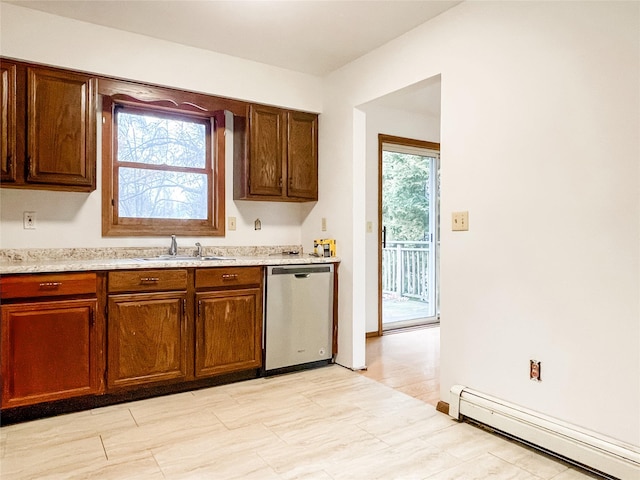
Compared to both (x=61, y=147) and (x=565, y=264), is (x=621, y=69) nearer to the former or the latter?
(x=565, y=264)

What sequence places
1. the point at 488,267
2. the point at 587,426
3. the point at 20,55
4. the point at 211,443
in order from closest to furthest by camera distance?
the point at 587,426 < the point at 211,443 < the point at 488,267 < the point at 20,55

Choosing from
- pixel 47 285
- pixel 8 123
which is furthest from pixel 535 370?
pixel 8 123

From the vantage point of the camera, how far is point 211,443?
226 centimetres

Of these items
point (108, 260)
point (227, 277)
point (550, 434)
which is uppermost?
point (108, 260)

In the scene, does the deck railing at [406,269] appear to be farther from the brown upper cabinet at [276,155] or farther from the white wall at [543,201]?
the white wall at [543,201]

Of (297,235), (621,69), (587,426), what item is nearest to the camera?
(621,69)

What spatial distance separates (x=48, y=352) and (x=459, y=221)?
8.40 feet

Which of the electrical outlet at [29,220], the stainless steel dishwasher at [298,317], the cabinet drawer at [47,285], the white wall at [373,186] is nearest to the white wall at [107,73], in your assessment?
the electrical outlet at [29,220]

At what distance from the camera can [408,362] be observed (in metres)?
3.78

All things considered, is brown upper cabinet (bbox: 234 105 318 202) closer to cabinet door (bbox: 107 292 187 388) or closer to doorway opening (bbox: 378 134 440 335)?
cabinet door (bbox: 107 292 187 388)

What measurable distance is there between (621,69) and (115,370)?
10.4 ft

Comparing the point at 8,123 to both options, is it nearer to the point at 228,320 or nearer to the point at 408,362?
the point at 228,320

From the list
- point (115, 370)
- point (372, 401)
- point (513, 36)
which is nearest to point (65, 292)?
point (115, 370)

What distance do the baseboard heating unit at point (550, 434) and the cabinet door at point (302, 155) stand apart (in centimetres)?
206
